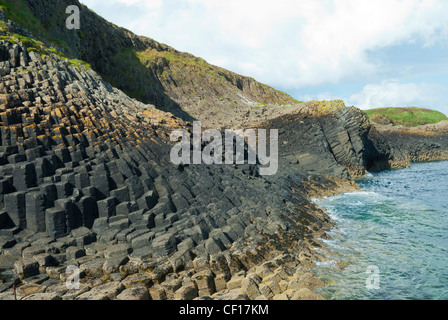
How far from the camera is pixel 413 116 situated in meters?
87.4

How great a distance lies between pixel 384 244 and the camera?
40.4 feet

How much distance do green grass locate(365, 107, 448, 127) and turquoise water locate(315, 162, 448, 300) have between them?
225 ft

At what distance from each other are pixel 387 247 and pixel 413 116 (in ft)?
296

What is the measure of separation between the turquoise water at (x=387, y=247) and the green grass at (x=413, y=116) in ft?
225

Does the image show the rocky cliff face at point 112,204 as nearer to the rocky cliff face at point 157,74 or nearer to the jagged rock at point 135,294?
the jagged rock at point 135,294

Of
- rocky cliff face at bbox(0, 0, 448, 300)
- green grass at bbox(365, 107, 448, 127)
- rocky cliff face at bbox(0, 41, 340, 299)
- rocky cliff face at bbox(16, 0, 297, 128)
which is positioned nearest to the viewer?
rocky cliff face at bbox(0, 0, 448, 300)

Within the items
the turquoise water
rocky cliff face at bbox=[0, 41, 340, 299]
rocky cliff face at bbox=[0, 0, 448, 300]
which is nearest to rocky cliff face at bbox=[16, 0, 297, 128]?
the turquoise water

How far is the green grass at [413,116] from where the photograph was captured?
270 feet

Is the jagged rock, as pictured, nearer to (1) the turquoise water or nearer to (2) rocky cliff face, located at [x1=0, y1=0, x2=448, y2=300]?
(2) rocky cliff face, located at [x1=0, y1=0, x2=448, y2=300]

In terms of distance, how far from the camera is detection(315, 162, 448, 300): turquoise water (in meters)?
9.04

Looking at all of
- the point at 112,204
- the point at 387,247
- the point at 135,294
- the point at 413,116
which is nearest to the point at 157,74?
the point at 112,204
